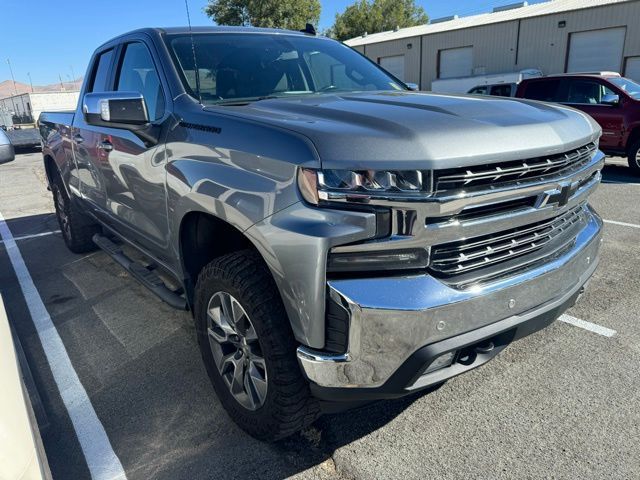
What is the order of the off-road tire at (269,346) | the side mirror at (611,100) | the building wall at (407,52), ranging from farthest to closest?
the building wall at (407,52)
the side mirror at (611,100)
the off-road tire at (269,346)

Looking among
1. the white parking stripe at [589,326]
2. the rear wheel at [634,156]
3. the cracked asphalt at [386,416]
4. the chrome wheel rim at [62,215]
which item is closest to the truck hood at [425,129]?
the cracked asphalt at [386,416]

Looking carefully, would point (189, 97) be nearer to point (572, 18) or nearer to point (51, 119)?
point (51, 119)

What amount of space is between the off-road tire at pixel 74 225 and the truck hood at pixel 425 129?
3404 mm

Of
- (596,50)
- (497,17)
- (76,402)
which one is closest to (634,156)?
(76,402)

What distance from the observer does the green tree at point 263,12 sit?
35.5 meters

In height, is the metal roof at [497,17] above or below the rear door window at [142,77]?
above

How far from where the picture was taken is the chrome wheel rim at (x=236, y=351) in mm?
2236

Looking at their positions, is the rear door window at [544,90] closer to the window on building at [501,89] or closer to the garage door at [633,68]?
the window on building at [501,89]

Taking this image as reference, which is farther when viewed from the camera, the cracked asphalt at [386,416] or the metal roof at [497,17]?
the metal roof at [497,17]

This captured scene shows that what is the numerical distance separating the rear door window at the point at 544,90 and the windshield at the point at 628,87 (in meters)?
0.97

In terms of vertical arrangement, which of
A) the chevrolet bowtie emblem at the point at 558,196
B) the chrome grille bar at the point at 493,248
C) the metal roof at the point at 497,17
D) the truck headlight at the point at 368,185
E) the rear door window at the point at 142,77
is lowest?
the chrome grille bar at the point at 493,248

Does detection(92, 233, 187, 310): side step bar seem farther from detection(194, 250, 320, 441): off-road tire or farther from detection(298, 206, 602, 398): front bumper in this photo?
detection(298, 206, 602, 398): front bumper

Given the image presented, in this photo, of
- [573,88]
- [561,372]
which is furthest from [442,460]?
[573,88]

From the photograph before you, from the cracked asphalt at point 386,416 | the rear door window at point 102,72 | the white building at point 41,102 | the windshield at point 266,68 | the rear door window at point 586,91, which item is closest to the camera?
the cracked asphalt at point 386,416
